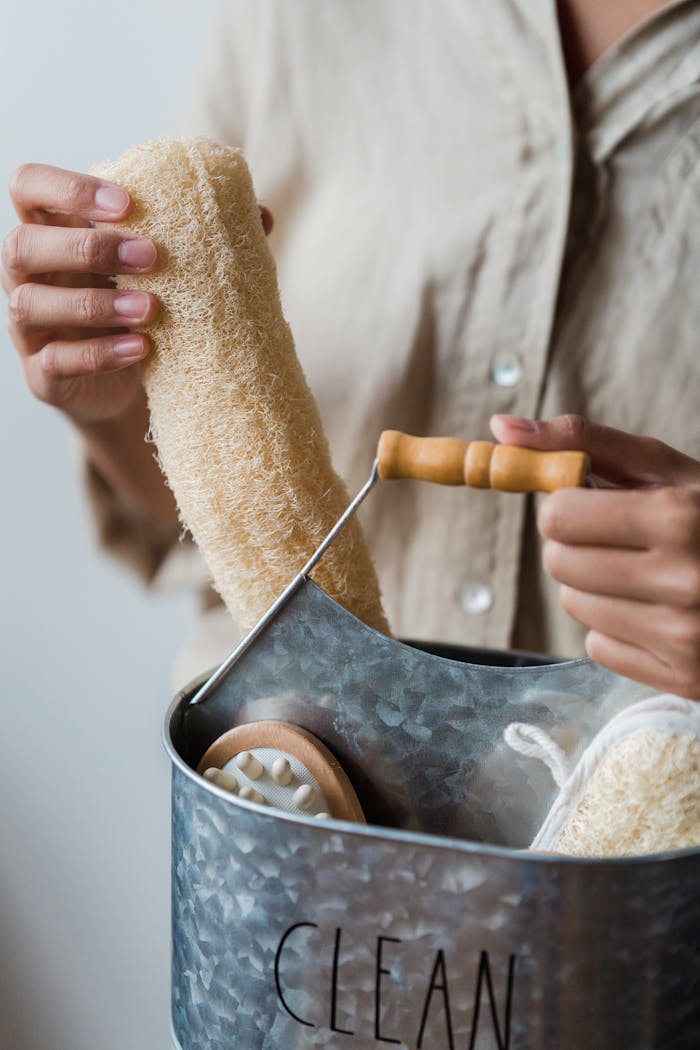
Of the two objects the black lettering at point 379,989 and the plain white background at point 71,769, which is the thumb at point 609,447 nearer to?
the black lettering at point 379,989

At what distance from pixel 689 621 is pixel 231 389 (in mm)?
208

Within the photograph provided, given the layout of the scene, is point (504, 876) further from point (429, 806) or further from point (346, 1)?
point (346, 1)

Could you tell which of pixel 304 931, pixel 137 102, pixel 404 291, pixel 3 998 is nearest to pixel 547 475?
pixel 304 931

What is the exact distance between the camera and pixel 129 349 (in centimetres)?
42

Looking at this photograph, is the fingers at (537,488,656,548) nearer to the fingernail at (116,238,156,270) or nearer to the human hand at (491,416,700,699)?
the human hand at (491,416,700,699)

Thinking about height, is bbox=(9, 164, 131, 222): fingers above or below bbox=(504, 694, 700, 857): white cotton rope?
above

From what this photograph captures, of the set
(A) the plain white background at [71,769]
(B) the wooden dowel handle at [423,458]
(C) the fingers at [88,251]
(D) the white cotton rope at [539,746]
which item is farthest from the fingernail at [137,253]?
(A) the plain white background at [71,769]

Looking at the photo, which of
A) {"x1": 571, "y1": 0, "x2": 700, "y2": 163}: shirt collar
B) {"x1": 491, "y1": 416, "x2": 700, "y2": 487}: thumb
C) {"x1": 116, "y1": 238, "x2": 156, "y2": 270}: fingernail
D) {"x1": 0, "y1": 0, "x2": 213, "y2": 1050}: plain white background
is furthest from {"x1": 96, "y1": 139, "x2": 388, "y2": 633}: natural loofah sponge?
{"x1": 0, "y1": 0, "x2": 213, "y2": 1050}: plain white background

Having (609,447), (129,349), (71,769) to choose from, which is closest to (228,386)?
(129,349)

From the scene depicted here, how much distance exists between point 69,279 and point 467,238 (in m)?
0.22

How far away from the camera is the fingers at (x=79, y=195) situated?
1.34 ft

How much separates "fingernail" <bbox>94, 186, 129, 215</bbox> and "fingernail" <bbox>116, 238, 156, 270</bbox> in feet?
0.05

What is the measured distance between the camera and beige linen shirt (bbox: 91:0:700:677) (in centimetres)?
55

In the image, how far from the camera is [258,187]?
62cm
